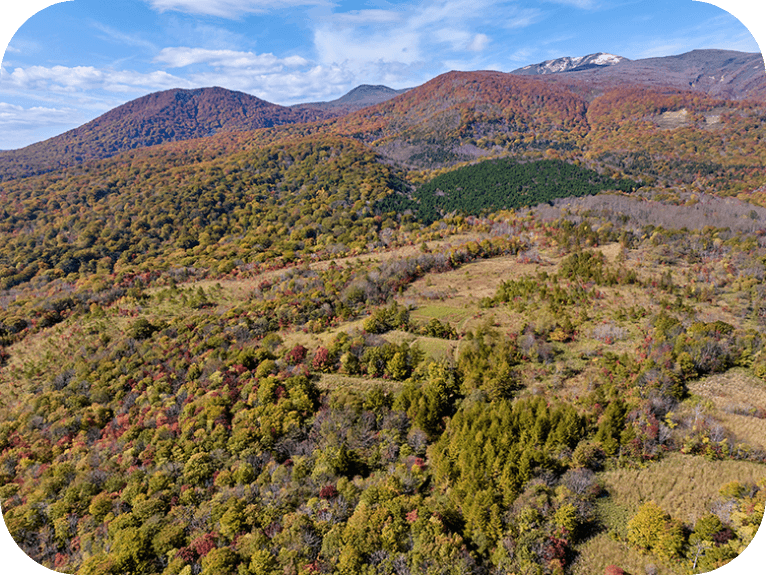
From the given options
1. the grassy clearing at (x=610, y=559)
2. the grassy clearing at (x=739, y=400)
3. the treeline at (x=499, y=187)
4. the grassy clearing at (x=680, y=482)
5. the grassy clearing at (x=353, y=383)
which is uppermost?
the treeline at (x=499, y=187)

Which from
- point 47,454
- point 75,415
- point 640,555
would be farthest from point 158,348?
point 640,555

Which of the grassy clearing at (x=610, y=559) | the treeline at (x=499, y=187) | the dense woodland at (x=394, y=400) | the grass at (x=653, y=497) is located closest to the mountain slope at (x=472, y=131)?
the treeline at (x=499, y=187)

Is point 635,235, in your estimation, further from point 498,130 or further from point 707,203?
point 498,130

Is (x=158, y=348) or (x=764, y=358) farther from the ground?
(x=158, y=348)

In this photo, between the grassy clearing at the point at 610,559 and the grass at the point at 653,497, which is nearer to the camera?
the grassy clearing at the point at 610,559

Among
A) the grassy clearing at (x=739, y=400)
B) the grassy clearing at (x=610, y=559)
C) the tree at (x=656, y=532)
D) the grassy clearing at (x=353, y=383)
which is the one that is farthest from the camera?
the grassy clearing at (x=353, y=383)

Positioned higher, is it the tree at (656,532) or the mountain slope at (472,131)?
the mountain slope at (472,131)

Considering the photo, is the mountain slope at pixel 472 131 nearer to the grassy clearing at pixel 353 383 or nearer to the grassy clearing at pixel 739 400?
the grassy clearing at pixel 353 383

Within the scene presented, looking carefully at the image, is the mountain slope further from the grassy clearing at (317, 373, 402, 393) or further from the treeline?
the grassy clearing at (317, 373, 402, 393)

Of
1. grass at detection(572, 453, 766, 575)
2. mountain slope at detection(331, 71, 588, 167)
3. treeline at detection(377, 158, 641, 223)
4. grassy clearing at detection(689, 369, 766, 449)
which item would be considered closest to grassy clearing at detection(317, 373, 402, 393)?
grass at detection(572, 453, 766, 575)
